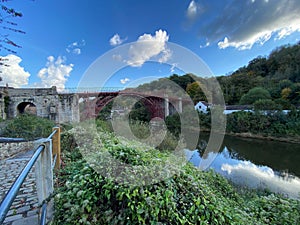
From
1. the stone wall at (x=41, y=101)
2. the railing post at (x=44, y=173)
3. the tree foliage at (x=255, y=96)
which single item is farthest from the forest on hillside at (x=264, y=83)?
the railing post at (x=44, y=173)

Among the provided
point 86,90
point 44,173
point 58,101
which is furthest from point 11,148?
point 86,90

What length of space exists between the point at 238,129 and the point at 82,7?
1688 cm

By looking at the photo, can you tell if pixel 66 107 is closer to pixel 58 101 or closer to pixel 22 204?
pixel 58 101

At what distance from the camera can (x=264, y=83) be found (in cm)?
2402

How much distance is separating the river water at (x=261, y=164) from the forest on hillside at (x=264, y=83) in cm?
561

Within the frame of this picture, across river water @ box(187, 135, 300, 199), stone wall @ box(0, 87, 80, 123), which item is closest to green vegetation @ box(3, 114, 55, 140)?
stone wall @ box(0, 87, 80, 123)

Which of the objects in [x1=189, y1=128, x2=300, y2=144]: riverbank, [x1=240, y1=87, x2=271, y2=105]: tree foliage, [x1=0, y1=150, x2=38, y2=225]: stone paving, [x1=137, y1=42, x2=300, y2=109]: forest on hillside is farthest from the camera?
[x1=240, y1=87, x2=271, y2=105]: tree foliage

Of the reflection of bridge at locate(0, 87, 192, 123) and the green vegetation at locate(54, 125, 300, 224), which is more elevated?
the reflection of bridge at locate(0, 87, 192, 123)

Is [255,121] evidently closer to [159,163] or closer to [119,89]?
[119,89]

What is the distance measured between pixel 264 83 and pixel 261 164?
2083 centimetres

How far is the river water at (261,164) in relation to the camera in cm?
596

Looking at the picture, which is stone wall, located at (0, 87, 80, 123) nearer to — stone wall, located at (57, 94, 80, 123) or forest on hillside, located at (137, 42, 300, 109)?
stone wall, located at (57, 94, 80, 123)

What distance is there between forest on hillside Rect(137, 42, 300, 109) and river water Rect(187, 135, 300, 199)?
221 inches

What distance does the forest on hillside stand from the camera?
1741 centimetres
